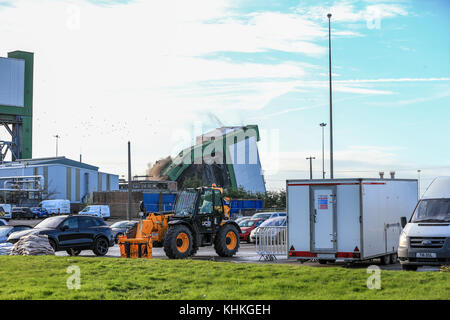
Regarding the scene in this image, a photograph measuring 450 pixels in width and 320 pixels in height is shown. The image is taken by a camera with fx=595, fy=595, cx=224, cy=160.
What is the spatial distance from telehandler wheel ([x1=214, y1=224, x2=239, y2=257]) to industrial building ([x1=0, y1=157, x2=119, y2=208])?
58680 millimetres

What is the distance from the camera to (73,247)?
23016 millimetres

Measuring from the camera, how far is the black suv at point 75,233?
2264 cm

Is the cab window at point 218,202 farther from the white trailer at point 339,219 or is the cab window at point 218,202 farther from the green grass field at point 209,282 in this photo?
the green grass field at point 209,282

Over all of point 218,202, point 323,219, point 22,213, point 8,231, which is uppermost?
point 218,202

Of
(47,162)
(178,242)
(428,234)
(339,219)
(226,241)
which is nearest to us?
Result: (428,234)

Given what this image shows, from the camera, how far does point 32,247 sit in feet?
63.1

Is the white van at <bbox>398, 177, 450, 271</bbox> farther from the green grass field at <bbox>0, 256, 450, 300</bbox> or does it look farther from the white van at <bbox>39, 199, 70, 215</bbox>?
the white van at <bbox>39, 199, 70, 215</bbox>

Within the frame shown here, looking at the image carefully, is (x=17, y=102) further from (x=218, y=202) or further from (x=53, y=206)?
(x=218, y=202)

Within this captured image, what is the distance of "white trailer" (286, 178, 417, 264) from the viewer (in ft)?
55.4

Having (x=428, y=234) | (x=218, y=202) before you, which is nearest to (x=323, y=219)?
(x=428, y=234)

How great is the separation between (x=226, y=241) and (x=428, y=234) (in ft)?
28.9

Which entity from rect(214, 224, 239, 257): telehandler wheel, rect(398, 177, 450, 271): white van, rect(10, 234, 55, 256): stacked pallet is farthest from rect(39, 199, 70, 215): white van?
rect(398, 177, 450, 271): white van

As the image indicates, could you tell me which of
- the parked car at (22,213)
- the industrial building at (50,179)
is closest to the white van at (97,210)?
the parked car at (22,213)

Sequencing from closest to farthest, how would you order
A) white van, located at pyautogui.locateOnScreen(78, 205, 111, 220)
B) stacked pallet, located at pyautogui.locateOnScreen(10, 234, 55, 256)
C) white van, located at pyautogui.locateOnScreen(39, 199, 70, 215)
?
stacked pallet, located at pyautogui.locateOnScreen(10, 234, 55, 256), white van, located at pyautogui.locateOnScreen(78, 205, 111, 220), white van, located at pyautogui.locateOnScreen(39, 199, 70, 215)
